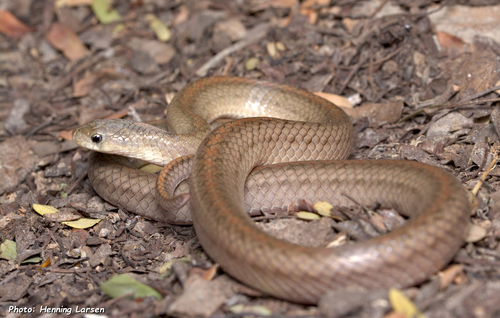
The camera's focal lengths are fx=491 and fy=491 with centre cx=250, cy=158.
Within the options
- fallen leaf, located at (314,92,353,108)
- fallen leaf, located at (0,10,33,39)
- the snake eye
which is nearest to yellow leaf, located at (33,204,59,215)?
the snake eye

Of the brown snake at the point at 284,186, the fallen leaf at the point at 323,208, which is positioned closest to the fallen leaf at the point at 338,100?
the brown snake at the point at 284,186

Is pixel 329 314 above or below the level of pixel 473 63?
below

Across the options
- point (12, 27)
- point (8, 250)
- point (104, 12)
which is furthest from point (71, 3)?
point (8, 250)

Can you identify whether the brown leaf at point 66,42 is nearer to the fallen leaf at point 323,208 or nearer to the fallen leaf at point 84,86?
the fallen leaf at point 84,86

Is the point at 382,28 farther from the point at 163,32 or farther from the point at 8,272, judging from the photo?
the point at 8,272

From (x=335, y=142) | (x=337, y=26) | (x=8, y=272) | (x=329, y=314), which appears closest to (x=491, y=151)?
(x=335, y=142)
